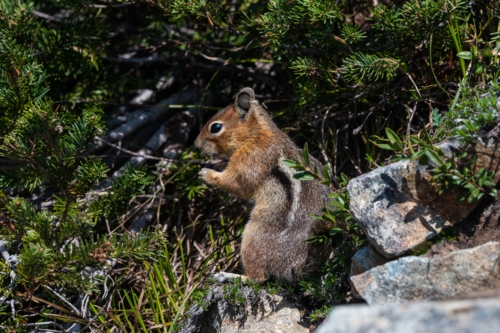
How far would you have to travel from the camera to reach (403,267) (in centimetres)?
304

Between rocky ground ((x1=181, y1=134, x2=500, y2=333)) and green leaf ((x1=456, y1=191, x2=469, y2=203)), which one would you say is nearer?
rocky ground ((x1=181, y1=134, x2=500, y2=333))

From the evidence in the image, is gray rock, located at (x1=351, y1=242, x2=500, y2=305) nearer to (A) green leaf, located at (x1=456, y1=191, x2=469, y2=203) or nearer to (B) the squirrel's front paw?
(A) green leaf, located at (x1=456, y1=191, x2=469, y2=203)

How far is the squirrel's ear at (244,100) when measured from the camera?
5133 millimetres

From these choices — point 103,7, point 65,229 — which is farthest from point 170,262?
point 103,7

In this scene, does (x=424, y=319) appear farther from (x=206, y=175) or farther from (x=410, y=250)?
(x=206, y=175)

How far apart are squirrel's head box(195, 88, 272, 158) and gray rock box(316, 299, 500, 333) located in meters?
3.14

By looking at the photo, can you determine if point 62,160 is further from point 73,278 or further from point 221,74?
point 221,74

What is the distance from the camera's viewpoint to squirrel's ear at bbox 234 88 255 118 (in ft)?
16.8

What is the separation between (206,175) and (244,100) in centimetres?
72

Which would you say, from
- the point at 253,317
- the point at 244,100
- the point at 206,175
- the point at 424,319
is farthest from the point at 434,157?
the point at 206,175

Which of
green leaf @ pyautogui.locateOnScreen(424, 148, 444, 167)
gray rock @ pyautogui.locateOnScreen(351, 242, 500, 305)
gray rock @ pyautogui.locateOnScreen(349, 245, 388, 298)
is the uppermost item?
green leaf @ pyautogui.locateOnScreen(424, 148, 444, 167)

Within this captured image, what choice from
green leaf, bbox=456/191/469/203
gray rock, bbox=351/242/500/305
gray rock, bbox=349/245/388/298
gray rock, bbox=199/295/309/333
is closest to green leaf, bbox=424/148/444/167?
green leaf, bbox=456/191/469/203

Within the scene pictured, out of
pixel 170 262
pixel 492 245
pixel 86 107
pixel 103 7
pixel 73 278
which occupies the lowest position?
pixel 170 262

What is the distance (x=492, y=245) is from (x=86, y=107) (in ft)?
12.0
